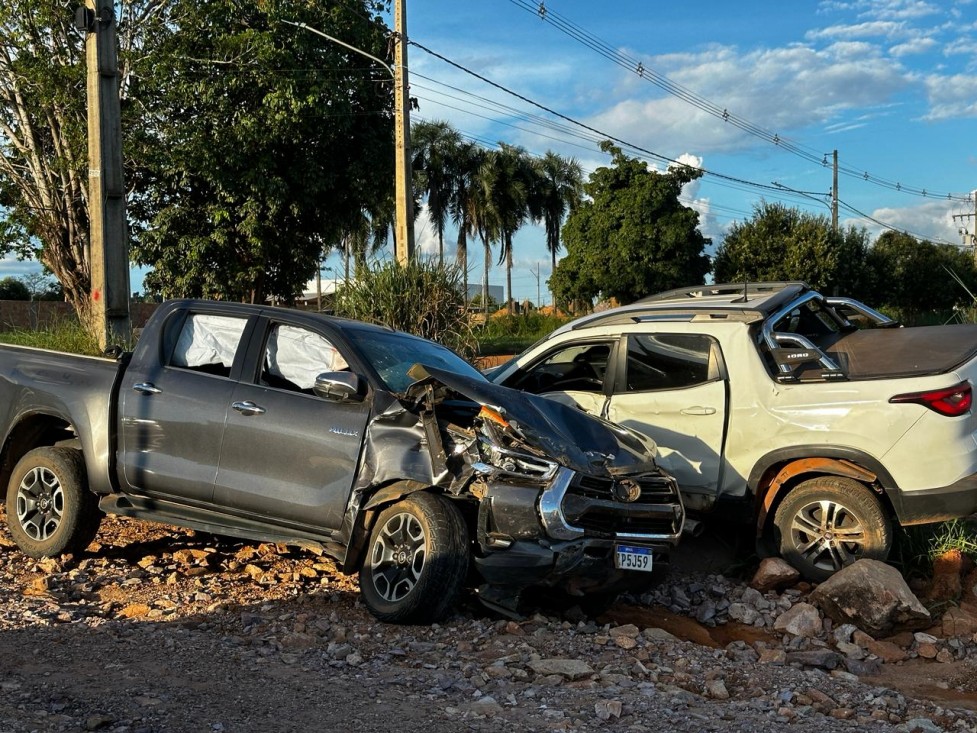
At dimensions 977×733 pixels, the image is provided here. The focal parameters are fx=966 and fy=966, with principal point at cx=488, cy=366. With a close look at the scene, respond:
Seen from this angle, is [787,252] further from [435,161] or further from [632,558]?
[632,558]

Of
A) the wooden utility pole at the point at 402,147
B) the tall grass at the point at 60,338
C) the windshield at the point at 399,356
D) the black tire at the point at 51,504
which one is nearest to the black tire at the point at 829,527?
the windshield at the point at 399,356

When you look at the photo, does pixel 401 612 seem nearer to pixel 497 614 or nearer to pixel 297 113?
pixel 497 614

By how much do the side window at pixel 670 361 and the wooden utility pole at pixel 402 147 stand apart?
10011 millimetres

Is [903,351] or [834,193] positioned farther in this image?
[834,193]

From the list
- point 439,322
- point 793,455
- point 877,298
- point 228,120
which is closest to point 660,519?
point 793,455

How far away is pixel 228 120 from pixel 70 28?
13.7ft

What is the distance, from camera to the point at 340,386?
5688 millimetres

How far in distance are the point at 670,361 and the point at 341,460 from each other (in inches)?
120

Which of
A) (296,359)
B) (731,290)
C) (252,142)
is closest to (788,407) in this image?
(731,290)

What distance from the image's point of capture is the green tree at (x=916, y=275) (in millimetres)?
52219

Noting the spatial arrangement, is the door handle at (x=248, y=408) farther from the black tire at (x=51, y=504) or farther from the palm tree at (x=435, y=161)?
the palm tree at (x=435, y=161)

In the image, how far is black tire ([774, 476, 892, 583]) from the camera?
6.63 meters

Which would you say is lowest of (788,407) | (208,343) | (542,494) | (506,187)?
(542,494)

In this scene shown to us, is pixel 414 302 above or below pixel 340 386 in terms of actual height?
above
